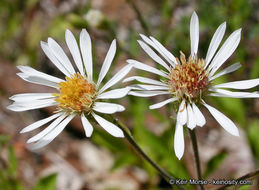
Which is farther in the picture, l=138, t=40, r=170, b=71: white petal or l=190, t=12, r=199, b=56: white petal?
l=190, t=12, r=199, b=56: white petal

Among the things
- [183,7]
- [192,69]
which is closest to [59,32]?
[183,7]

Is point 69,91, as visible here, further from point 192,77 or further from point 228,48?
point 228,48

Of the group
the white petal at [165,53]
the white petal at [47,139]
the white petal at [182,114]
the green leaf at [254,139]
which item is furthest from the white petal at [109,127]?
the green leaf at [254,139]

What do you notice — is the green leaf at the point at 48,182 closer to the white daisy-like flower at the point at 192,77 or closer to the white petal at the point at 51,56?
the white petal at the point at 51,56

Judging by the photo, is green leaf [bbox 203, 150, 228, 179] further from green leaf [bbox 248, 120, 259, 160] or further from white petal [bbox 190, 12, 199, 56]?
white petal [bbox 190, 12, 199, 56]

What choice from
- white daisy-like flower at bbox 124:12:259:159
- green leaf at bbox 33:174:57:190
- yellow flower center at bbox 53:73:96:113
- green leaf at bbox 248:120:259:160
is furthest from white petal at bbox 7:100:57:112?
green leaf at bbox 248:120:259:160

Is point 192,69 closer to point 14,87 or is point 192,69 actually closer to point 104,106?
point 104,106
